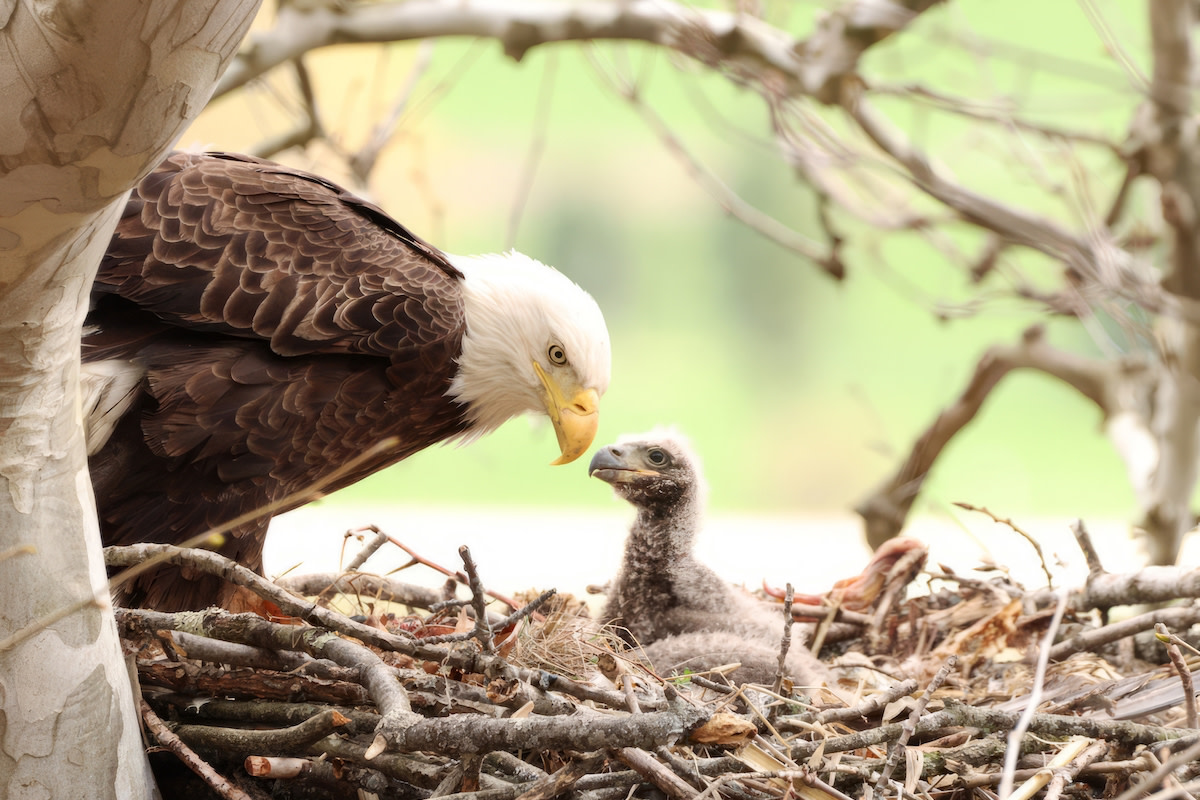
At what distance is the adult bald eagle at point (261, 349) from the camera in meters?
1.93

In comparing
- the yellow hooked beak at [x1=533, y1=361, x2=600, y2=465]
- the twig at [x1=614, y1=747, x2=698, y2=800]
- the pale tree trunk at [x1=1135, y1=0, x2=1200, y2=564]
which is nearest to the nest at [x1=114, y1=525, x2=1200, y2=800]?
the twig at [x1=614, y1=747, x2=698, y2=800]

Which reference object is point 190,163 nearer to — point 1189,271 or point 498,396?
point 498,396

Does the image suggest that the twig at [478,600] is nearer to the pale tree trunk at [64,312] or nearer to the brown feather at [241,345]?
the pale tree trunk at [64,312]

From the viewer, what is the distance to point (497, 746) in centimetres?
112

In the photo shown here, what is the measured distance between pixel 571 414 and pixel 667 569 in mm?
389

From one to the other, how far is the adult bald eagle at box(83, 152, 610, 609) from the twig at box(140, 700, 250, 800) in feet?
2.01

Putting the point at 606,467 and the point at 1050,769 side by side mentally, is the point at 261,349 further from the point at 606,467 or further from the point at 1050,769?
the point at 1050,769

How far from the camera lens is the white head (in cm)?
222

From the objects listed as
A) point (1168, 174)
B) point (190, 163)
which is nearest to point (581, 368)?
point (190, 163)

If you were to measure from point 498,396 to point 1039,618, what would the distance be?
1.25 m

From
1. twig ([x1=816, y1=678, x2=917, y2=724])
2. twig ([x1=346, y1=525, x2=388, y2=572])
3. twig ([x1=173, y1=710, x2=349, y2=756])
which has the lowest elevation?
twig ([x1=173, y1=710, x2=349, y2=756])

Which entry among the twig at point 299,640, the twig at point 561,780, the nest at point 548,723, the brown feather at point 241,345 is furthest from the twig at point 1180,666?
the brown feather at point 241,345

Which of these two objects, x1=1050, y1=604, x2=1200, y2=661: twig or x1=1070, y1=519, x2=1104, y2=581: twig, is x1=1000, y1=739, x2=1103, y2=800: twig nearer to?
x1=1050, y1=604, x2=1200, y2=661: twig

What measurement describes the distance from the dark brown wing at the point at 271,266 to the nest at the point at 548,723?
56 cm
